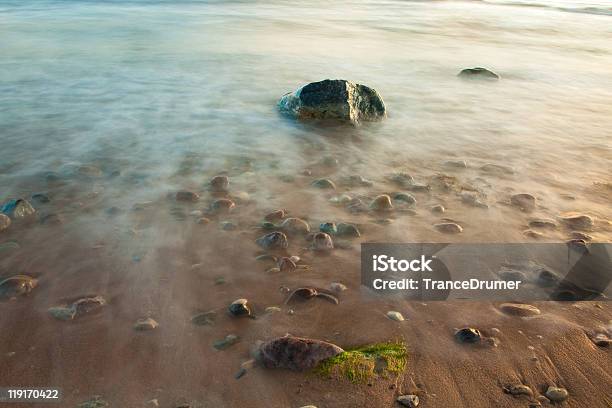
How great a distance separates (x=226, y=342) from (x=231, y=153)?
3.36 meters

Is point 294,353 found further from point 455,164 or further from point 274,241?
point 455,164

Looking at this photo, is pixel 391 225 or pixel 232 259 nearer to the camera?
pixel 232 259

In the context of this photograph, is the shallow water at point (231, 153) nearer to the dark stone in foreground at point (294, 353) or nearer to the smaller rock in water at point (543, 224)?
the smaller rock in water at point (543, 224)

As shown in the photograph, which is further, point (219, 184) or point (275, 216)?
point (219, 184)

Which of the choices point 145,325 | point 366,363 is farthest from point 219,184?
point 366,363

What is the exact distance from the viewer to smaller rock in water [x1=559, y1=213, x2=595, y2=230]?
4012 mm

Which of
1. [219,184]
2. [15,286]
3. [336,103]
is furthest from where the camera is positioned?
[336,103]

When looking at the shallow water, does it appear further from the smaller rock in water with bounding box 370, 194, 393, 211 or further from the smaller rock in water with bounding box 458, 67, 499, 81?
the smaller rock in water with bounding box 458, 67, 499, 81

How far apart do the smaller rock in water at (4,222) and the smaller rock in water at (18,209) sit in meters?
0.07

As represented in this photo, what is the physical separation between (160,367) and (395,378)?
1173mm

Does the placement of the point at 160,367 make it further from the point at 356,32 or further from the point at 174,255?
the point at 356,32

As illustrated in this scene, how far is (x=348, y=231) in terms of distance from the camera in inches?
152

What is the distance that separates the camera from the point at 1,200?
4.38m

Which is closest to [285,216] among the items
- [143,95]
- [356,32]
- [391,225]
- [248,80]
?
[391,225]
